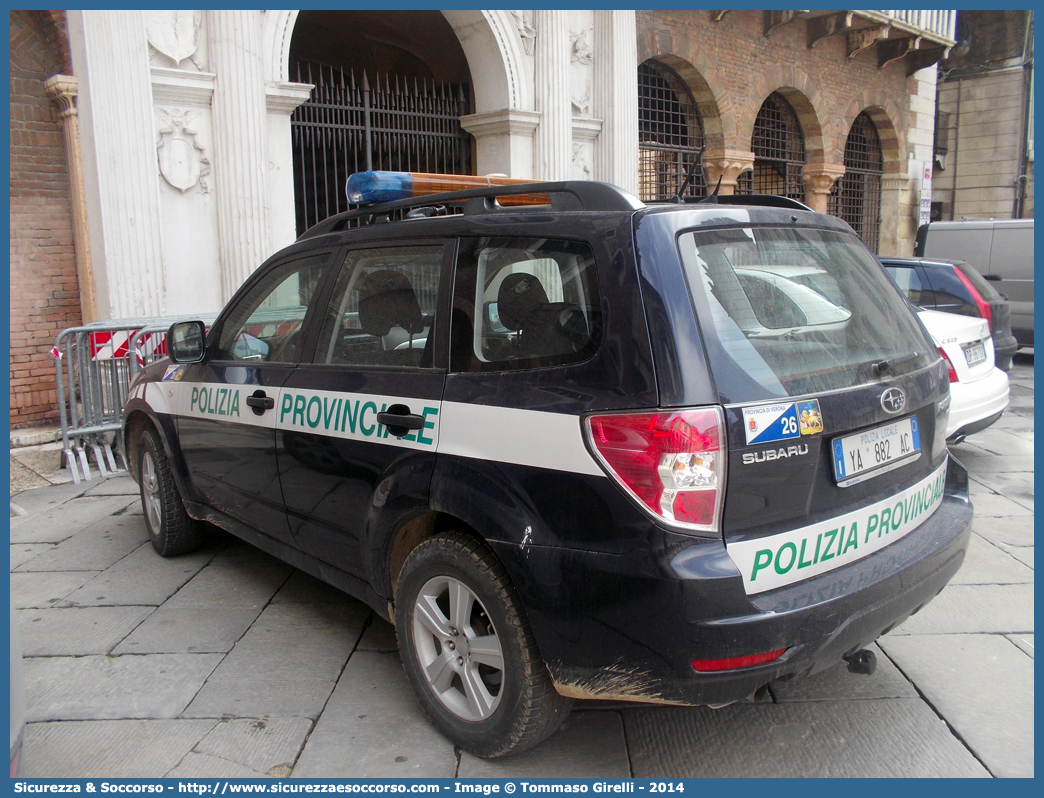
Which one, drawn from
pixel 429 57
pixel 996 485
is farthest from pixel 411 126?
pixel 996 485

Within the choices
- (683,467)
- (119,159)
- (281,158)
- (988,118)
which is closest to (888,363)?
(683,467)

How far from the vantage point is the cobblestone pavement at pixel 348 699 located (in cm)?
271

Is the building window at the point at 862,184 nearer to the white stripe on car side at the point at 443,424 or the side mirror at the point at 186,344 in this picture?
the side mirror at the point at 186,344

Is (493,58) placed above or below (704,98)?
below

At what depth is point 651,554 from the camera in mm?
2154

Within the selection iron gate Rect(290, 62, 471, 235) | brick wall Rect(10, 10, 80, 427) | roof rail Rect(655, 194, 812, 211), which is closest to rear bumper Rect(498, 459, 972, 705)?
roof rail Rect(655, 194, 812, 211)

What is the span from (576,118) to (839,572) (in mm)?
9732

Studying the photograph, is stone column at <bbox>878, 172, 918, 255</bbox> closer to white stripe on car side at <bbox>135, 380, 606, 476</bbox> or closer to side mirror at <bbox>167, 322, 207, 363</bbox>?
side mirror at <bbox>167, 322, 207, 363</bbox>

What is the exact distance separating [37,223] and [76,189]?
53 cm

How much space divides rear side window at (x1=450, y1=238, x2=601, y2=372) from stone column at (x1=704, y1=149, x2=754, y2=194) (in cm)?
Answer: 1286

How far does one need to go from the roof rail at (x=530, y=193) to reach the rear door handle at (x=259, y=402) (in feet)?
2.70

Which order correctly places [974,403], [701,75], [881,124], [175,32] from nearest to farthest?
[974,403], [175,32], [701,75], [881,124]

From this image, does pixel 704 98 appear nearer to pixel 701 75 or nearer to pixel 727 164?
pixel 701 75

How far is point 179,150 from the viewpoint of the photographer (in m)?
7.91
